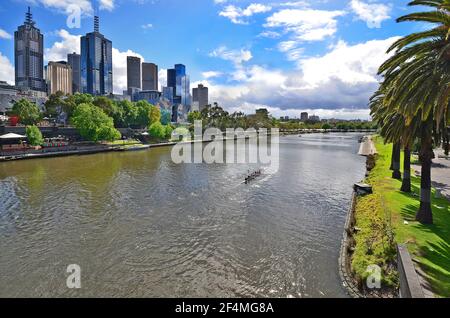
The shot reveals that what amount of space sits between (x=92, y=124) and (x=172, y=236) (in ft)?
208

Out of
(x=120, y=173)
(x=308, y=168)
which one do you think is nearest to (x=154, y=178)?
(x=120, y=173)

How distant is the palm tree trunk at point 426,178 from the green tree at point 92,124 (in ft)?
239

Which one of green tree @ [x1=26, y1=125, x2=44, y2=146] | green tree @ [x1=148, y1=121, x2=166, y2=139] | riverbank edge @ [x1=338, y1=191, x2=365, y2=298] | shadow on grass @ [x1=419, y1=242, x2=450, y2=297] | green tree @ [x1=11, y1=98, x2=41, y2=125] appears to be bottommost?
riverbank edge @ [x1=338, y1=191, x2=365, y2=298]

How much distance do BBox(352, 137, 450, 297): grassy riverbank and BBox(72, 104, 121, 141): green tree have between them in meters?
68.5

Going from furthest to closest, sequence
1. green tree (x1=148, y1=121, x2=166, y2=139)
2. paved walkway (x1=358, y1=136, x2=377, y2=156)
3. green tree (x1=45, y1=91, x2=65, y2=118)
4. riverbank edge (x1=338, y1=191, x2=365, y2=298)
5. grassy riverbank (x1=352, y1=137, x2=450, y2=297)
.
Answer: green tree (x1=45, y1=91, x2=65, y2=118), green tree (x1=148, y1=121, x2=166, y2=139), paved walkway (x1=358, y1=136, x2=377, y2=156), riverbank edge (x1=338, y1=191, x2=365, y2=298), grassy riverbank (x1=352, y1=137, x2=450, y2=297)

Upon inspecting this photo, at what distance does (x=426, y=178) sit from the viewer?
1845 centimetres

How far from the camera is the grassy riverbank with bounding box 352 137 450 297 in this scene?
13.0 m

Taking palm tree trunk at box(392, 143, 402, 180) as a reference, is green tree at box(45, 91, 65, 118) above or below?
above

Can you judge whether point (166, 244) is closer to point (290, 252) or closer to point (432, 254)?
point (290, 252)

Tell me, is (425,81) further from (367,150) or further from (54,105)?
(54,105)

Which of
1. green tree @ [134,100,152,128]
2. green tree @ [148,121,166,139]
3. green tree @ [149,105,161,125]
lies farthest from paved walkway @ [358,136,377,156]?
green tree @ [134,100,152,128]

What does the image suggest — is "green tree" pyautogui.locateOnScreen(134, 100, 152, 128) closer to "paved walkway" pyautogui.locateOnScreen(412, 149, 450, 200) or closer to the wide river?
the wide river

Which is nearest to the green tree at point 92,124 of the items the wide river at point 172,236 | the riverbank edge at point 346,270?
the wide river at point 172,236

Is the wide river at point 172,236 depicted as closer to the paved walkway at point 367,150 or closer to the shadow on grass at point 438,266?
the shadow on grass at point 438,266
